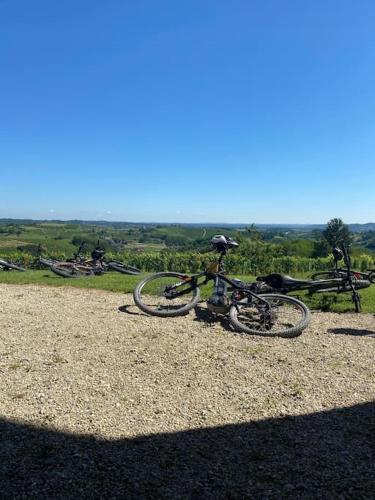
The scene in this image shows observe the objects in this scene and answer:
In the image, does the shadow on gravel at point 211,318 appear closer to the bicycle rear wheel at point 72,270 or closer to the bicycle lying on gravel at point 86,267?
the bicycle rear wheel at point 72,270

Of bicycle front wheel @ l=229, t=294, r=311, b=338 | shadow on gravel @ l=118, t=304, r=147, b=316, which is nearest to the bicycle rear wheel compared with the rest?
shadow on gravel @ l=118, t=304, r=147, b=316

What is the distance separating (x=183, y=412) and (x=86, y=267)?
13114 millimetres

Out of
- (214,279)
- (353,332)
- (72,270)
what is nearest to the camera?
(353,332)

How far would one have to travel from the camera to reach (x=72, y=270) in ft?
54.1

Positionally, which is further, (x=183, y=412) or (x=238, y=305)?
(x=238, y=305)

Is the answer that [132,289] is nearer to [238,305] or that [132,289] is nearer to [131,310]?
[131,310]

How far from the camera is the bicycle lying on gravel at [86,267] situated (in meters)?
16.3

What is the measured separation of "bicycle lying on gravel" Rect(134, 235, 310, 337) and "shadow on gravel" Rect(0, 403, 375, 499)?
332 centimetres

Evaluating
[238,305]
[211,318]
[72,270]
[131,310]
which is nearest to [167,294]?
[131,310]

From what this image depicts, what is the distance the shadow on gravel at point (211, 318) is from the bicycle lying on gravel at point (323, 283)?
3.97 feet

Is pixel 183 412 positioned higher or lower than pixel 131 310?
lower

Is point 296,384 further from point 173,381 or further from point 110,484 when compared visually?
point 110,484

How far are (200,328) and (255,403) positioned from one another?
121 inches

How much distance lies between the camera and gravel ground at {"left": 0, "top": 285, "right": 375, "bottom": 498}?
3449mm
